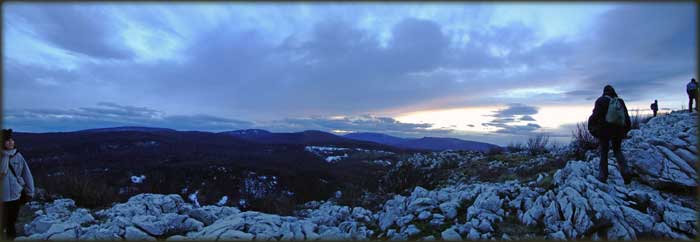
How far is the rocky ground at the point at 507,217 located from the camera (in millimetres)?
5984

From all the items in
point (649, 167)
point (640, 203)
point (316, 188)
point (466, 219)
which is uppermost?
point (649, 167)

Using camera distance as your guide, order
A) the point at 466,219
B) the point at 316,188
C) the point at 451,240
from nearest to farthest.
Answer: the point at 451,240 < the point at 466,219 < the point at 316,188

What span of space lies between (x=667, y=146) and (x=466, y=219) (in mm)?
6831

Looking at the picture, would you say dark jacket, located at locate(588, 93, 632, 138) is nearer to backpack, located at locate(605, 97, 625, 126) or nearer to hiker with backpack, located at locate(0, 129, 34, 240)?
backpack, located at locate(605, 97, 625, 126)

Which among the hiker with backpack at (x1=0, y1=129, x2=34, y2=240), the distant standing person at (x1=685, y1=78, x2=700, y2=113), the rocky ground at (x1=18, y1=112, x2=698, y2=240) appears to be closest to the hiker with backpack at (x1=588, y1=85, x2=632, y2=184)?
the rocky ground at (x1=18, y1=112, x2=698, y2=240)

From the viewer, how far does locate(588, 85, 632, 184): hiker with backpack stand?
7.61 metres

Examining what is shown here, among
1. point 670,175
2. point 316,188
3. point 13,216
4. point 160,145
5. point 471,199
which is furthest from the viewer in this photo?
point 160,145

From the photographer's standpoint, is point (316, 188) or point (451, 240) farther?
point (316, 188)

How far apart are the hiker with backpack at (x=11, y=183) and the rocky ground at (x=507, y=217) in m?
0.58

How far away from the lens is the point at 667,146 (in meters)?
9.02

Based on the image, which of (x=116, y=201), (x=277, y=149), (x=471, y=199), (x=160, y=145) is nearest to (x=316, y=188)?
(x=116, y=201)

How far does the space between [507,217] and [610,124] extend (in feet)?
11.6

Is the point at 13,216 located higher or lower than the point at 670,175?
lower

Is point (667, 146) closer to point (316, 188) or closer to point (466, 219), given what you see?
point (466, 219)
